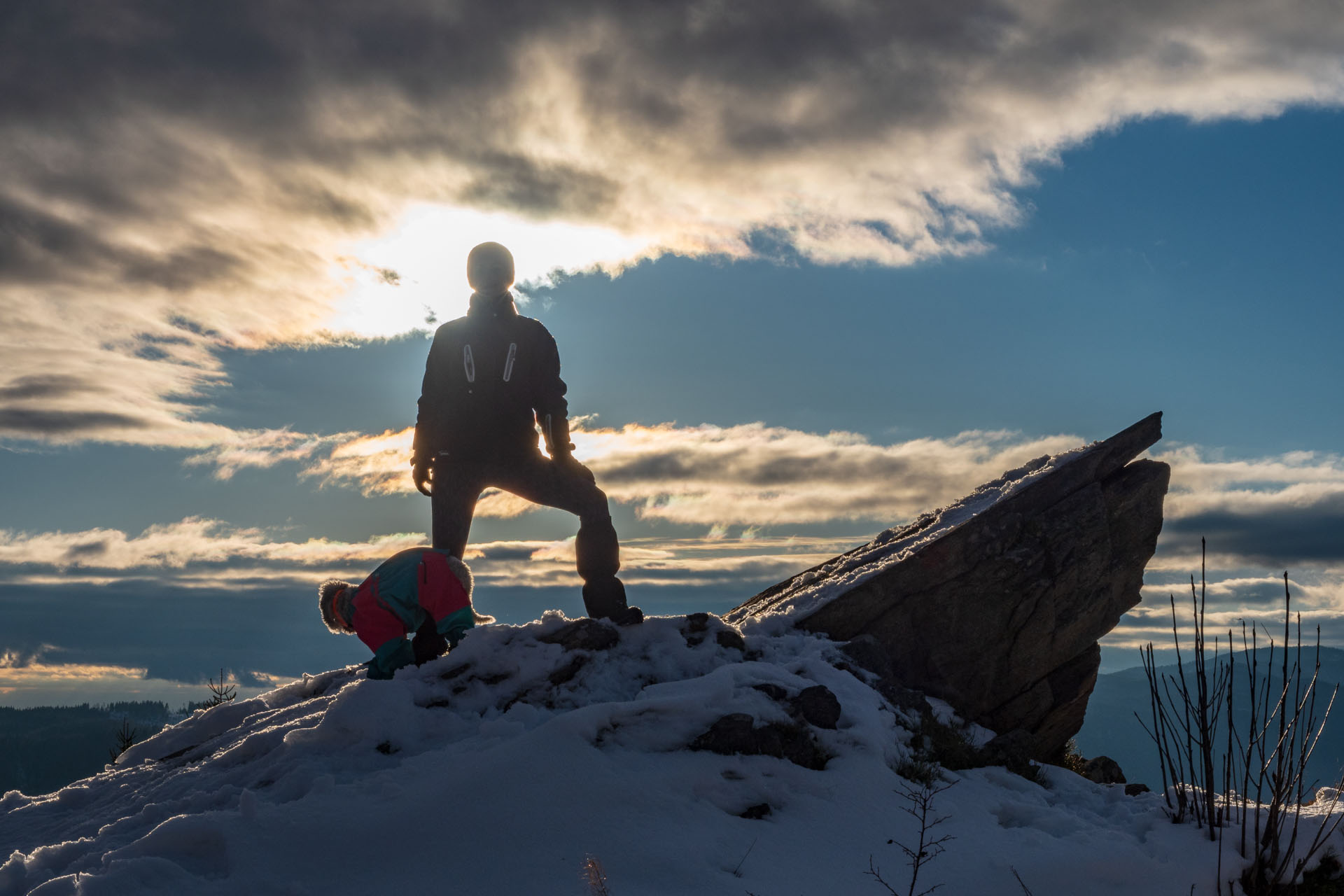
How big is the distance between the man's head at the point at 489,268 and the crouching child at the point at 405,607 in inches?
106

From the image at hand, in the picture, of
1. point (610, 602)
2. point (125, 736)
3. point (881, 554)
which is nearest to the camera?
point (610, 602)

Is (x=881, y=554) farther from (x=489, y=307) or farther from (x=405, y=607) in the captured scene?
(x=405, y=607)

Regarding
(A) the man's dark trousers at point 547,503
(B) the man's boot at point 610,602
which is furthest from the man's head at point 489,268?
(B) the man's boot at point 610,602

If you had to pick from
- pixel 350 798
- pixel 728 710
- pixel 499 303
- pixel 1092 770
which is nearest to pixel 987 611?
pixel 1092 770

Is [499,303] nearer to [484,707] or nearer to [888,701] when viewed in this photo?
[484,707]

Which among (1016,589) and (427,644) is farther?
(1016,589)

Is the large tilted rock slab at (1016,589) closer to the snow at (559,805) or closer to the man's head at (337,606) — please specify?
the snow at (559,805)

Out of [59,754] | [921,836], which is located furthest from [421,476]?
[59,754]

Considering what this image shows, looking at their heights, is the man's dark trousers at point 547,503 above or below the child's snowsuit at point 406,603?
above

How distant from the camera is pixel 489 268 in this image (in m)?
8.69

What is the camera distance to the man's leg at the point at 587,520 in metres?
8.36

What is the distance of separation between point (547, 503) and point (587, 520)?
1.47 ft

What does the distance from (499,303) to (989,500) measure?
6683 millimetres

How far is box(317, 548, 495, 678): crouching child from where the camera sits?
300 inches
